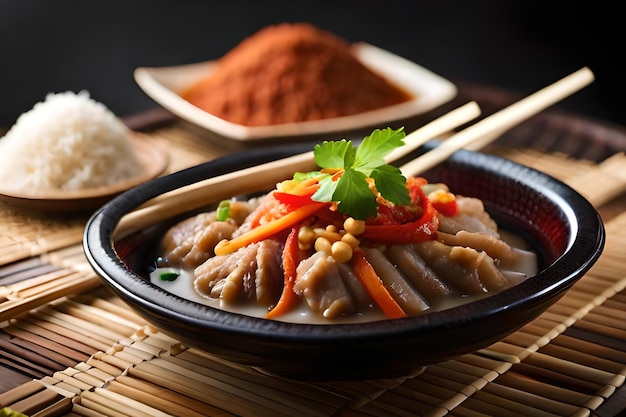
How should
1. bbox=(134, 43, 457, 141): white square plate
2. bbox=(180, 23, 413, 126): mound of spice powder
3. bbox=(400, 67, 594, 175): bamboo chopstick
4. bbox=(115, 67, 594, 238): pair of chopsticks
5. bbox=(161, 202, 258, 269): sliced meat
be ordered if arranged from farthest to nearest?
bbox=(180, 23, 413, 126): mound of spice powder < bbox=(134, 43, 457, 141): white square plate < bbox=(400, 67, 594, 175): bamboo chopstick < bbox=(115, 67, 594, 238): pair of chopsticks < bbox=(161, 202, 258, 269): sliced meat

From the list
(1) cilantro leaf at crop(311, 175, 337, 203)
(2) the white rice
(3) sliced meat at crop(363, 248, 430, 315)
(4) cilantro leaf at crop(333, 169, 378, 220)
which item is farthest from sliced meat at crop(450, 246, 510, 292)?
(2) the white rice

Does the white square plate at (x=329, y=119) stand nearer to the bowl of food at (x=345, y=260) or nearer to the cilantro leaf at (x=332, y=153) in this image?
the bowl of food at (x=345, y=260)

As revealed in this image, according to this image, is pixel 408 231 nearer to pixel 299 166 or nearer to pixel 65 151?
pixel 299 166

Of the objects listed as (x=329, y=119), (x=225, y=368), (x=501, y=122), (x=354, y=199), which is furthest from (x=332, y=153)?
(x=329, y=119)

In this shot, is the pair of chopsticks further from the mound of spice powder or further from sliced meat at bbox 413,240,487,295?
the mound of spice powder

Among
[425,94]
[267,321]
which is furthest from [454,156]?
[425,94]

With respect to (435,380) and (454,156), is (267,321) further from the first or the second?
(454,156)
